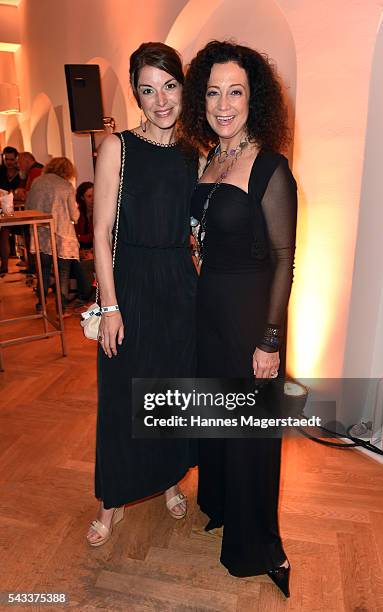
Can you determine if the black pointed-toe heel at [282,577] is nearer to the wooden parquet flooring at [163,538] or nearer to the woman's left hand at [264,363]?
the wooden parquet flooring at [163,538]

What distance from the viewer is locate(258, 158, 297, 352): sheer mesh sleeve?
148 centimetres

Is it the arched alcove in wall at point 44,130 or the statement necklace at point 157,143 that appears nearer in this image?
the statement necklace at point 157,143

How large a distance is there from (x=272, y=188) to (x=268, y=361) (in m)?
→ 0.56

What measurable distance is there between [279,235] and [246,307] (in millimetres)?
281

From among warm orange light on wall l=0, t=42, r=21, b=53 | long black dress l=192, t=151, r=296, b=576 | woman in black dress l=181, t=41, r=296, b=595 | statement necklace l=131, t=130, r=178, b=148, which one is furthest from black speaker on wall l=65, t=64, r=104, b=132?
warm orange light on wall l=0, t=42, r=21, b=53

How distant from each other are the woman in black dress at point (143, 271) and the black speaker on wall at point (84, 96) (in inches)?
136

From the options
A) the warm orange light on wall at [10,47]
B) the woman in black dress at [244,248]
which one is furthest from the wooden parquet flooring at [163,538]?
the warm orange light on wall at [10,47]

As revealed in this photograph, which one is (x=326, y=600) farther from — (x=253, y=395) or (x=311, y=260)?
(x=311, y=260)

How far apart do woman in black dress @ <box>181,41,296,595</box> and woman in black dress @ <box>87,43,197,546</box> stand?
0.28ft

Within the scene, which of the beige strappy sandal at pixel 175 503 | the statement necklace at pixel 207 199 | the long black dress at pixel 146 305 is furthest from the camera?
the beige strappy sandal at pixel 175 503

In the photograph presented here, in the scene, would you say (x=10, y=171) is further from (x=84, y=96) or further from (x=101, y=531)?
(x=101, y=531)

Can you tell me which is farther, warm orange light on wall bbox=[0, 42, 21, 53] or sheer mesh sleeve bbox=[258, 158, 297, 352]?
warm orange light on wall bbox=[0, 42, 21, 53]

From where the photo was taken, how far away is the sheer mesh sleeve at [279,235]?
1.48 meters

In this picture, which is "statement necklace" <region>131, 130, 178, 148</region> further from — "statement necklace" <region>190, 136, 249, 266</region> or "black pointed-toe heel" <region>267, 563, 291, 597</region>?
"black pointed-toe heel" <region>267, 563, 291, 597</region>
